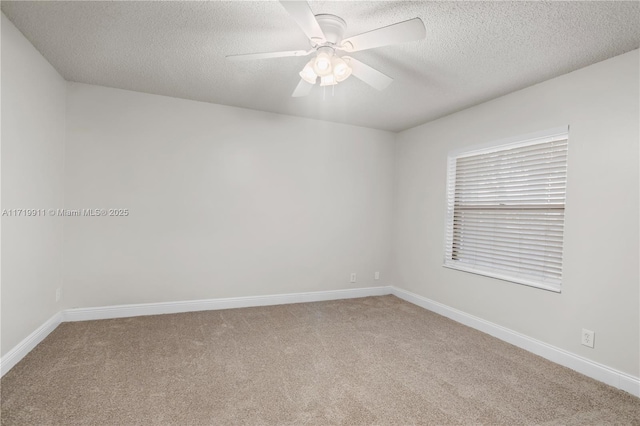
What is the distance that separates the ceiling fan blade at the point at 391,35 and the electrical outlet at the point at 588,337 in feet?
8.20

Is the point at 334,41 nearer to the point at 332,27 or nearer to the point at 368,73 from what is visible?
the point at 332,27

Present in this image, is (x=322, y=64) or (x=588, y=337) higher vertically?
(x=322, y=64)

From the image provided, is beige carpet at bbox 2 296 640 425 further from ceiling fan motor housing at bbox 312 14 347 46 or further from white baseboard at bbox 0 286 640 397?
ceiling fan motor housing at bbox 312 14 347 46

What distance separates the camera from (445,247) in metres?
3.79

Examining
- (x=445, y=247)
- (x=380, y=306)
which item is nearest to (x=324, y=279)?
(x=380, y=306)

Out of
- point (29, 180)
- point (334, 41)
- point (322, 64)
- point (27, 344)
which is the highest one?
point (334, 41)

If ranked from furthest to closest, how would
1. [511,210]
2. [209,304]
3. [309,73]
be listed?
[209,304], [511,210], [309,73]

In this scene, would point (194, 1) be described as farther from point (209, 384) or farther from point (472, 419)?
point (472, 419)

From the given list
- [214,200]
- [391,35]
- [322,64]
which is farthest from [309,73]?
[214,200]

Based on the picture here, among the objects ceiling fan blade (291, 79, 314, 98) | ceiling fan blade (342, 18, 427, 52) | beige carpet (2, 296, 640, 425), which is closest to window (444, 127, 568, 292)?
beige carpet (2, 296, 640, 425)

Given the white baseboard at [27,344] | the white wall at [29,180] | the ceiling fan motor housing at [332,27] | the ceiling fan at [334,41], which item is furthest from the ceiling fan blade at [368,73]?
the white baseboard at [27,344]

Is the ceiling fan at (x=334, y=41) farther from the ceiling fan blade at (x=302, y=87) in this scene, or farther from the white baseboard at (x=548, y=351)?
the white baseboard at (x=548, y=351)

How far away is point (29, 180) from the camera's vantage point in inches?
97.3

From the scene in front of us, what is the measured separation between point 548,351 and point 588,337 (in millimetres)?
347
